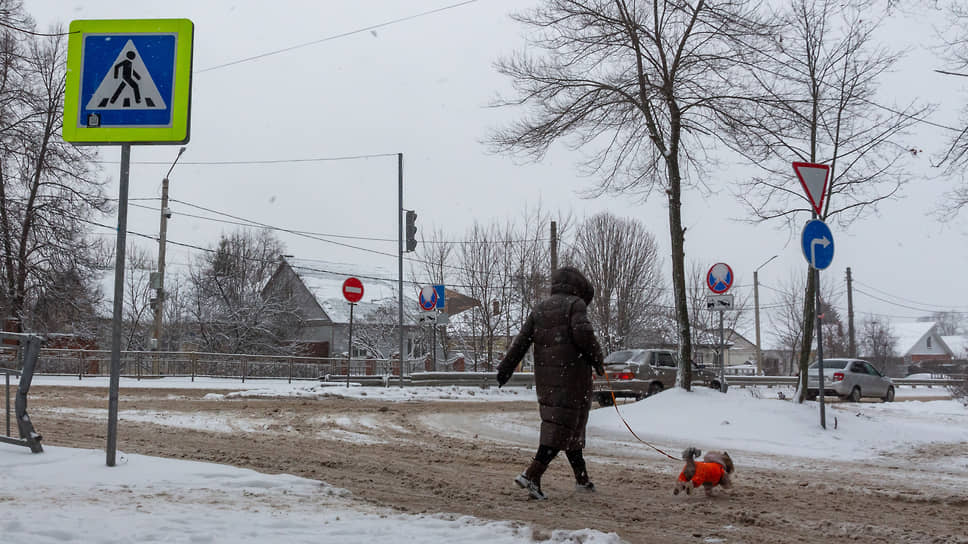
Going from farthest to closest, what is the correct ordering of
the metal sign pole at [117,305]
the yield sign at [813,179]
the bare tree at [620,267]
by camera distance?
the bare tree at [620,267] → the yield sign at [813,179] → the metal sign pole at [117,305]

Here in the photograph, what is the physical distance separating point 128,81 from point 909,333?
108 meters

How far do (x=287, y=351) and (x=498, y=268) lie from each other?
48.6ft

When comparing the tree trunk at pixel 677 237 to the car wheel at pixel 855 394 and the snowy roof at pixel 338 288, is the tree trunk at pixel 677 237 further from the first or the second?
the snowy roof at pixel 338 288

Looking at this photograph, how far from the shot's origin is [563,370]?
602 cm

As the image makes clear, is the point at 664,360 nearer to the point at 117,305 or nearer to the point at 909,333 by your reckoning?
the point at 117,305

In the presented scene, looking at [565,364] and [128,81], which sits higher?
[128,81]

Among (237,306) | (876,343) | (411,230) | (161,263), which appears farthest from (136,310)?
(876,343)

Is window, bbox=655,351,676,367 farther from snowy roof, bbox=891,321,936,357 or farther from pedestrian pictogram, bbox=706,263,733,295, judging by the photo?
snowy roof, bbox=891,321,936,357

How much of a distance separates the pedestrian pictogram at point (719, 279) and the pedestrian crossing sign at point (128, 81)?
11.2 metres

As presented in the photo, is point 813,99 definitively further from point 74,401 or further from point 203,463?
point 74,401

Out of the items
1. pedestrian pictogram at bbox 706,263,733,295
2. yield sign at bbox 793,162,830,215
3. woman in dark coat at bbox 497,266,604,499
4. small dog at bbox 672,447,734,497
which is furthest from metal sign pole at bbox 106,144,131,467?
pedestrian pictogram at bbox 706,263,733,295

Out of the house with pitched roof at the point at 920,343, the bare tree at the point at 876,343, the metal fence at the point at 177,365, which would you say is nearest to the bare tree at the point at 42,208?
the metal fence at the point at 177,365

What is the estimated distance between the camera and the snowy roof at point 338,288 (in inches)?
1994

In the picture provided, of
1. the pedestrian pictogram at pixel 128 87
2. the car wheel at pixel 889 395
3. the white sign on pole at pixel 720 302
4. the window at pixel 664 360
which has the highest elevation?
the pedestrian pictogram at pixel 128 87
